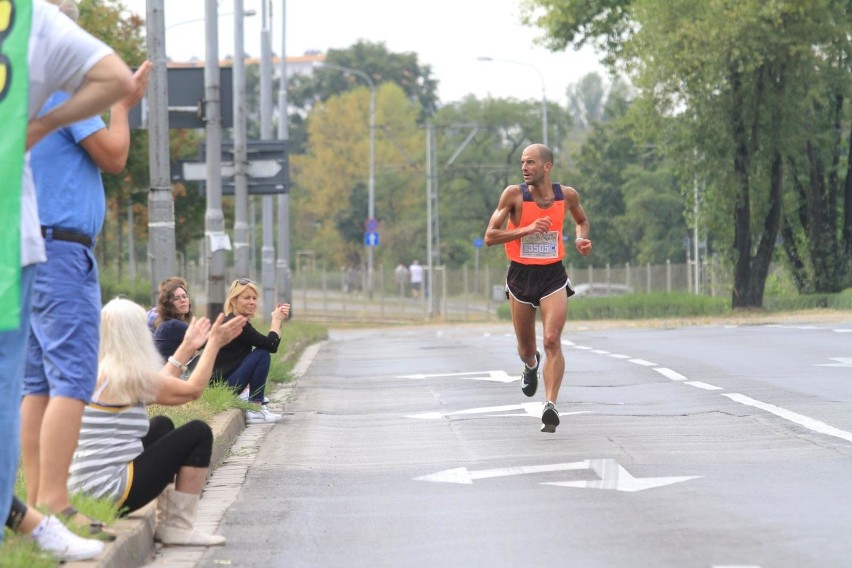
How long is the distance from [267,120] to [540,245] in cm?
2608

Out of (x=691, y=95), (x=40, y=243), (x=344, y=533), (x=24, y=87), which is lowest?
(x=344, y=533)

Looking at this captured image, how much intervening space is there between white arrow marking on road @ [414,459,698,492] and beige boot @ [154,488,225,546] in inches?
81.9

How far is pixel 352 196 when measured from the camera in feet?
339

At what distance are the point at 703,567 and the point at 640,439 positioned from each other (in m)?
4.51

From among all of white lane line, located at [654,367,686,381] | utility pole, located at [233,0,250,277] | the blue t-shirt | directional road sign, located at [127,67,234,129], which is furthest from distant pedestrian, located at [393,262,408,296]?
the blue t-shirt

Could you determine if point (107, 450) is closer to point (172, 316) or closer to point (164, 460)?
point (164, 460)

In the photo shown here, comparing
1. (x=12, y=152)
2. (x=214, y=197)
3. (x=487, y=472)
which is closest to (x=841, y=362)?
(x=214, y=197)

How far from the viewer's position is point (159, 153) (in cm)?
1459

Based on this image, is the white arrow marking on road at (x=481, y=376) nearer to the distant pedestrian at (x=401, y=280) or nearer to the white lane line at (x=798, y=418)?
the white lane line at (x=798, y=418)

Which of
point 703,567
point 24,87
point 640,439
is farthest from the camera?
point 640,439

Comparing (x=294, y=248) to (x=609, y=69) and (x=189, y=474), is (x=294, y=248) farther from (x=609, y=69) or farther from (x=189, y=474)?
(x=189, y=474)

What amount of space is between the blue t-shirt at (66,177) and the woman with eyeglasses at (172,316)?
15.9 feet

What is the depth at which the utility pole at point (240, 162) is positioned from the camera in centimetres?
2558

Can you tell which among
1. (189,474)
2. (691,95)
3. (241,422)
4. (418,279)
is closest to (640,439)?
(241,422)
